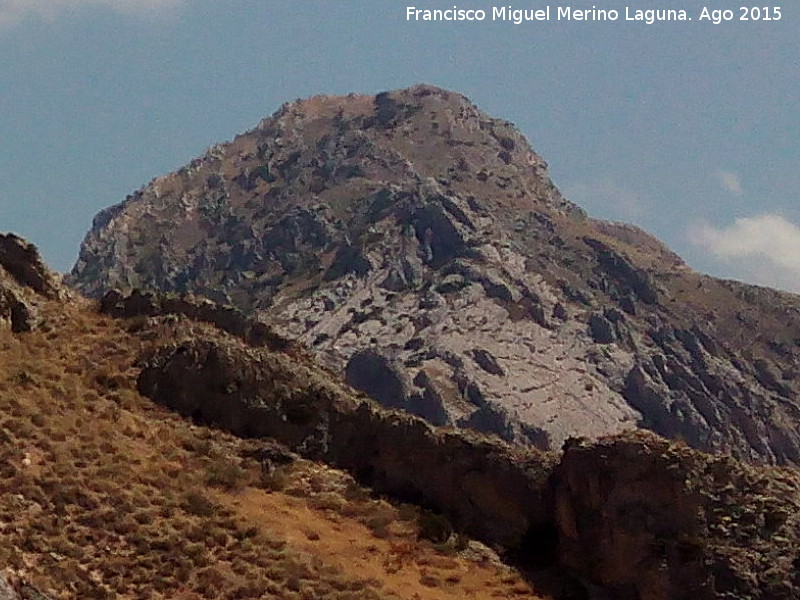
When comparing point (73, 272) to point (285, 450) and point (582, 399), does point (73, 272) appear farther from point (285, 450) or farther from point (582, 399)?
point (285, 450)

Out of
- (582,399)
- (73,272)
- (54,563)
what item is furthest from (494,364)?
(54,563)

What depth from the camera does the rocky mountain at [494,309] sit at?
13188cm

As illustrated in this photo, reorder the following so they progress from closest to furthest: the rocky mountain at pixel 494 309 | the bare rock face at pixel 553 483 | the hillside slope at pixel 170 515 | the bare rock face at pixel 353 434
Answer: the hillside slope at pixel 170 515 < the bare rock face at pixel 553 483 < the bare rock face at pixel 353 434 < the rocky mountain at pixel 494 309

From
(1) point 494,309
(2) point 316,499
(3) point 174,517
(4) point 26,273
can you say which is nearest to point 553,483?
(2) point 316,499

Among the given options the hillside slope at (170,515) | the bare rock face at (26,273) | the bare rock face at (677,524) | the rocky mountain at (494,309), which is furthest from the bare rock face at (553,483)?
the rocky mountain at (494,309)

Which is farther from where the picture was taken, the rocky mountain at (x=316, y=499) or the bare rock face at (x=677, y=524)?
the bare rock face at (x=677, y=524)

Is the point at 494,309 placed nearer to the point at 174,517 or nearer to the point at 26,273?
the point at 26,273

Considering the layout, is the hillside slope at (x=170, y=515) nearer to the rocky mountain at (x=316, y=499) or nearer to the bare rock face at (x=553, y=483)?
the rocky mountain at (x=316, y=499)

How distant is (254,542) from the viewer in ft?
67.7

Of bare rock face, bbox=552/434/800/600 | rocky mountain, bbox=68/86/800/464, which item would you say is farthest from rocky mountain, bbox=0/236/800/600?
rocky mountain, bbox=68/86/800/464

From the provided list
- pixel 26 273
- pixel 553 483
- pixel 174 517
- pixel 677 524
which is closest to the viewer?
pixel 677 524

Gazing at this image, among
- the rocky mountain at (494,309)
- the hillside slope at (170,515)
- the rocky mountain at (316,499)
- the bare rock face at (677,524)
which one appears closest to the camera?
the hillside slope at (170,515)

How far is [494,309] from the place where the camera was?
5837 inches

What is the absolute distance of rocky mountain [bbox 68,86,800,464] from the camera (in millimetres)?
131875
